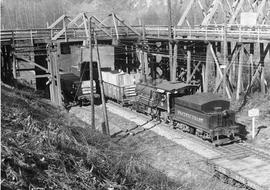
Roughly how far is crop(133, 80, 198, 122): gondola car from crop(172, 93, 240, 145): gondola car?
257cm

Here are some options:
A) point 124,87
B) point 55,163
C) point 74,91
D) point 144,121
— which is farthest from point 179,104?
point 55,163

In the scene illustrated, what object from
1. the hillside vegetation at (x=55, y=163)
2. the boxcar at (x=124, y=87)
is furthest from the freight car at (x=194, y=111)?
the hillside vegetation at (x=55, y=163)

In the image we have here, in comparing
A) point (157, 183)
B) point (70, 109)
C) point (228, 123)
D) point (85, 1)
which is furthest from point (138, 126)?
point (85, 1)

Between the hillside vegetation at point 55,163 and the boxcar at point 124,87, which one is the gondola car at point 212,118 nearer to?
the boxcar at point 124,87

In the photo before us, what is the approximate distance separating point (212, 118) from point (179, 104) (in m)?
2.81

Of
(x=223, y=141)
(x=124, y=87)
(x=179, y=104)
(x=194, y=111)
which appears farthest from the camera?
(x=124, y=87)

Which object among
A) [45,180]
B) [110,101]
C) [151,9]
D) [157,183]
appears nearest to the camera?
[45,180]

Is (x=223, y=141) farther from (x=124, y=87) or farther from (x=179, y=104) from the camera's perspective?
(x=124, y=87)

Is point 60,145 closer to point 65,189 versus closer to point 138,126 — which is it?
point 65,189

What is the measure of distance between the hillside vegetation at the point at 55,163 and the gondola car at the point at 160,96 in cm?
1554

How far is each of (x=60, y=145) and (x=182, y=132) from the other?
52.9 feet

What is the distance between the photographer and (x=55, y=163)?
236 inches

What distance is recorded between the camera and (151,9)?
98125mm

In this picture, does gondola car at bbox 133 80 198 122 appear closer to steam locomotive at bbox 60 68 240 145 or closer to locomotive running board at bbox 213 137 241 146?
steam locomotive at bbox 60 68 240 145
